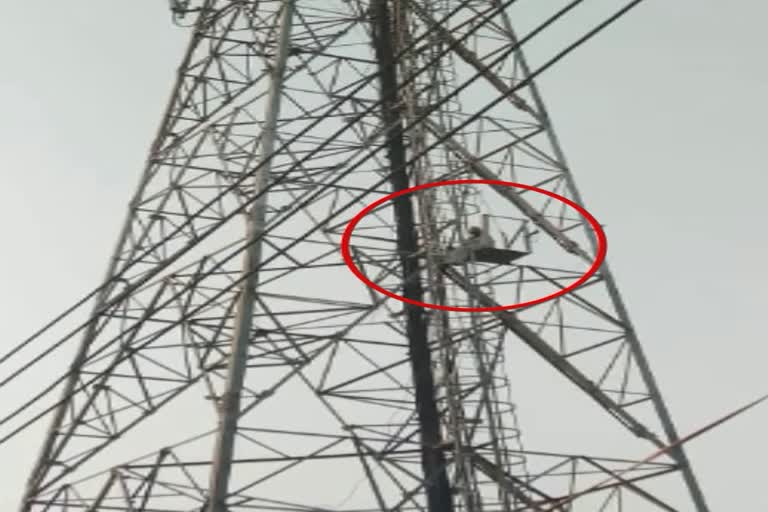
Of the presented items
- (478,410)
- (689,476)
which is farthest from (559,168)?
(689,476)

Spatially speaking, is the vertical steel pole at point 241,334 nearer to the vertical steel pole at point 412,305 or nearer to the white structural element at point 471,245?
the vertical steel pole at point 412,305

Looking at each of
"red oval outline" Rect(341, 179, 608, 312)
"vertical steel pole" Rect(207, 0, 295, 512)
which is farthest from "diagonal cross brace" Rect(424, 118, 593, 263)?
"vertical steel pole" Rect(207, 0, 295, 512)

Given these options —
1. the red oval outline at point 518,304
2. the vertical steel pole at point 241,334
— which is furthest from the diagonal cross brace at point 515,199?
the vertical steel pole at point 241,334

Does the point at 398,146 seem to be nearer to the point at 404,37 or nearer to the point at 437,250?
the point at 404,37

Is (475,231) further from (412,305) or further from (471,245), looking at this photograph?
(412,305)

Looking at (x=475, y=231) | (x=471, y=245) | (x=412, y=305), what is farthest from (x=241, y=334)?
(x=412, y=305)

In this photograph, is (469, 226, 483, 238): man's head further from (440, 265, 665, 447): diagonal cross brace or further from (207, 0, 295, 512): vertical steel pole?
(207, 0, 295, 512): vertical steel pole
